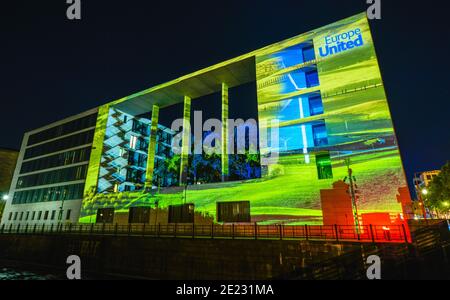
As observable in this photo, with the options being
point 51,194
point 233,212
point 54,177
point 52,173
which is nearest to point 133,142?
point 54,177

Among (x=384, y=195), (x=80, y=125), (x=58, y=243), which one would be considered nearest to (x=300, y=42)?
(x=384, y=195)

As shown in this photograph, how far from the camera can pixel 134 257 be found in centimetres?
1764

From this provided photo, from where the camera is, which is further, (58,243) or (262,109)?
(262,109)

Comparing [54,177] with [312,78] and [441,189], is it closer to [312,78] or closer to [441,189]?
[312,78]

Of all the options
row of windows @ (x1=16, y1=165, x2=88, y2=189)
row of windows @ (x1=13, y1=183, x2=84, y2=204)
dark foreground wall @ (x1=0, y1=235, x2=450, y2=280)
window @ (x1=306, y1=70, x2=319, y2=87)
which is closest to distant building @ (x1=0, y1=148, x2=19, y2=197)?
row of windows @ (x1=16, y1=165, x2=88, y2=189)

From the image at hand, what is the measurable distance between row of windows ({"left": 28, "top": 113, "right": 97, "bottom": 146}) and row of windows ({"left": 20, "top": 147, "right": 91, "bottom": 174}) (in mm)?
3966

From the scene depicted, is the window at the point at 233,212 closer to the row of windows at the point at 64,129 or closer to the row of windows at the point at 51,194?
the row of windows at the point at 51,194

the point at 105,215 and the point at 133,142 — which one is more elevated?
the point at 133,142

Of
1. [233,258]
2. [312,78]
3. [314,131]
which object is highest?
[312,78]

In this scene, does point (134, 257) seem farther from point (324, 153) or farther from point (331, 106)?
point (331, 106)

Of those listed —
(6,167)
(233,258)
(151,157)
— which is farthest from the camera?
(6,167)

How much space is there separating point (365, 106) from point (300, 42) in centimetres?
933

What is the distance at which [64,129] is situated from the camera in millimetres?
42406

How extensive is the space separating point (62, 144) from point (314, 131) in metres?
40.7
